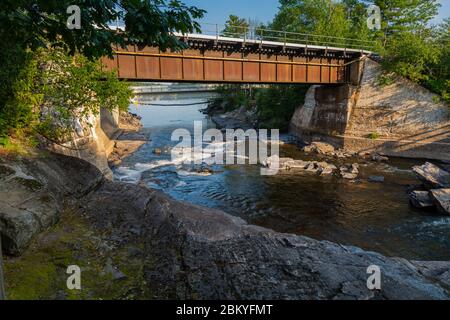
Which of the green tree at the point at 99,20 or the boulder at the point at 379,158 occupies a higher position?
the green tree at the point at 99,20

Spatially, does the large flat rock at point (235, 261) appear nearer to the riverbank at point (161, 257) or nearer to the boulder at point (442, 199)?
the riverbank at point (161, 257)

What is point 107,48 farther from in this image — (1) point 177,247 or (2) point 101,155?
(2) point 101,155

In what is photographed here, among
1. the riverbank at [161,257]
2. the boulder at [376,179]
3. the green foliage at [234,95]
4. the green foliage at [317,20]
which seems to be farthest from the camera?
the green foliage at [234,95]

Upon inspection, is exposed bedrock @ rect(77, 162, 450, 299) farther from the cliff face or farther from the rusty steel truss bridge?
the cliff face

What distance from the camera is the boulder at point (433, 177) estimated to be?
18.4m

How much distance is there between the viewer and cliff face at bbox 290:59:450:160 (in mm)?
28422

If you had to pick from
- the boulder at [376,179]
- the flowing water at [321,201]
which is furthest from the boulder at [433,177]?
the boulder at [376,179]

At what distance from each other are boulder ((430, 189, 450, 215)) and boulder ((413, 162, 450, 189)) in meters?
1.33

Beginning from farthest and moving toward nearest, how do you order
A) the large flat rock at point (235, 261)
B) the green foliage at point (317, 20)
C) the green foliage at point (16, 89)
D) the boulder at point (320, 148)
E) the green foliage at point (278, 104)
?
the green foliage at point (317, 20), the green foliage at point (278, 104), the boulder at point (320, 148), the green foliage at point (16, 89), the large flat rock at point (235, 261)

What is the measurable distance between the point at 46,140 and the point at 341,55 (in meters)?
28.1

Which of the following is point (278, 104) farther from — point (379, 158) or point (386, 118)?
point (379, 158)

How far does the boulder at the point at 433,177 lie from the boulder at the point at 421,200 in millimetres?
1591

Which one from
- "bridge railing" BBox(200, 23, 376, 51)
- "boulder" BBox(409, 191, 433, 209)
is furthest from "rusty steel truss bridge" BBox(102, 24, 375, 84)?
"boulder" BBox(409, 191, 433, 209)

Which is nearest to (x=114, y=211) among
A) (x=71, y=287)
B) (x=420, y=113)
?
(x=71, y=287)
